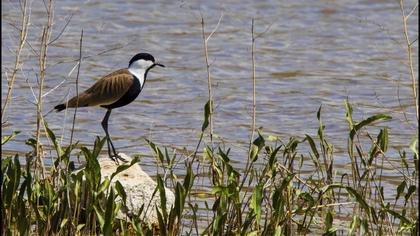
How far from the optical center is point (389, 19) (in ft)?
50.2

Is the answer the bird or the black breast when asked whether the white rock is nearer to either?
the bird

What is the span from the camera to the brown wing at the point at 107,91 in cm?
839

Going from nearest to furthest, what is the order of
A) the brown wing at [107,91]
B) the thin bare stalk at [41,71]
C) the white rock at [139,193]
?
the thin bare stalk at [41,71]
the white rock at [139,193]
the brown wing at [107,91]

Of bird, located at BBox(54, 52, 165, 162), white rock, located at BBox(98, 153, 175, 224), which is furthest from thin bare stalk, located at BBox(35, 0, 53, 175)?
bird, located at BBox(54, 52, 165, 162)

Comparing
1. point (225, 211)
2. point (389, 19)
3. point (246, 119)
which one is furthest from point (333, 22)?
point (225, 211)

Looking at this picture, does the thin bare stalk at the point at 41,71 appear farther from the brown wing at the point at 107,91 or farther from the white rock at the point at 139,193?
the brown wing at the point at 107,91

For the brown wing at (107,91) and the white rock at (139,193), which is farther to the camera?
the brown wing at (107,91)

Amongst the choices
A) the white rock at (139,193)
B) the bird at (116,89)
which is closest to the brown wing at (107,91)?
the bird at (116,89)

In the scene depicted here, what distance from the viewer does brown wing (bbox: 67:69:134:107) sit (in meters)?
8.39

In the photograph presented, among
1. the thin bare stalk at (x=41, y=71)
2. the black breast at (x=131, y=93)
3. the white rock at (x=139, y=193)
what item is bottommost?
the white rock at (x=139, y=193)

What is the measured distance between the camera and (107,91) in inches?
331

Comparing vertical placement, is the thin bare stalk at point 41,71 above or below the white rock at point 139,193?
above

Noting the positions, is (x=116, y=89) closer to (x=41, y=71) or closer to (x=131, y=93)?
(x=131, y=93)

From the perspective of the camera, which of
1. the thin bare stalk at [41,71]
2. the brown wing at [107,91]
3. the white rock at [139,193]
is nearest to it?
the thin bare stalk at [41,71]
